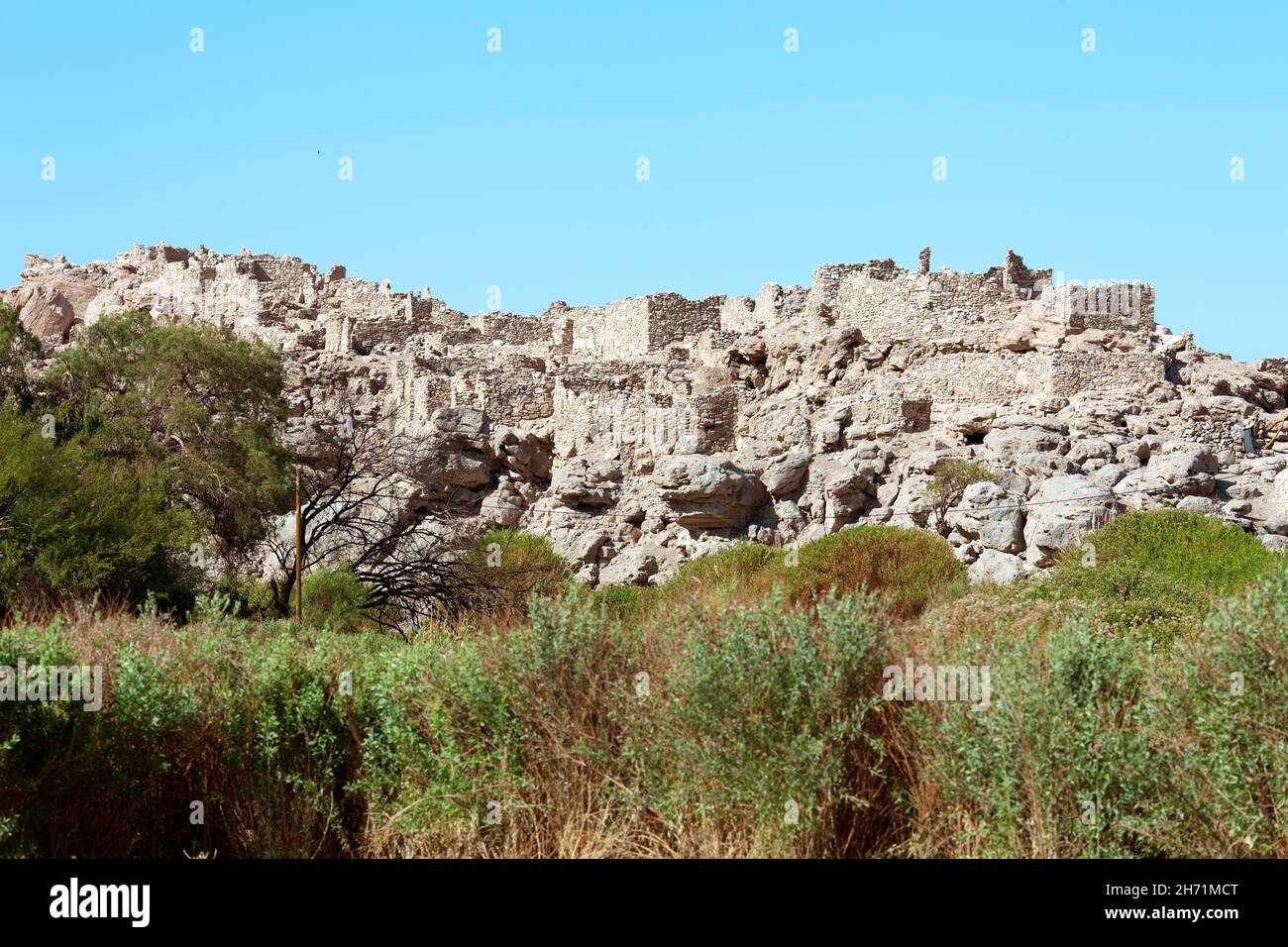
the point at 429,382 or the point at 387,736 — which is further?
the point at 429,382

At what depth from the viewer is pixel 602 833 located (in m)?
11.6

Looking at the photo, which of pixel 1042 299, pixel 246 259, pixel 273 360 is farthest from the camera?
pixel 246 259

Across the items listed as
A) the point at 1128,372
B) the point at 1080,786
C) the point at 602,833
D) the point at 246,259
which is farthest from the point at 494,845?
the point at 246,259

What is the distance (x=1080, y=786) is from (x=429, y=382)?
31.1 metres

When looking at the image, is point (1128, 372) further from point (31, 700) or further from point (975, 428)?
point (31, 700)

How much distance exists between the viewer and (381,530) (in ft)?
95.2

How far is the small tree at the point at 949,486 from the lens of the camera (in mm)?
30500

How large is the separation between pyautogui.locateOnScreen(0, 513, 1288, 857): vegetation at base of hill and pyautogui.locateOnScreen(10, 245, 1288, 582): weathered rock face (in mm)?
16826

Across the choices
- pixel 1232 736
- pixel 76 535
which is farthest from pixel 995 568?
pixel 1232 736

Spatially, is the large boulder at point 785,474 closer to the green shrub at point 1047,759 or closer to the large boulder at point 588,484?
the large boulder at point 588,484

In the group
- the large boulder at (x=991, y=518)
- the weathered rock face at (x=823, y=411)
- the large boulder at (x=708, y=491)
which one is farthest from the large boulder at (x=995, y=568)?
the large boulder at (x=708, y=491)

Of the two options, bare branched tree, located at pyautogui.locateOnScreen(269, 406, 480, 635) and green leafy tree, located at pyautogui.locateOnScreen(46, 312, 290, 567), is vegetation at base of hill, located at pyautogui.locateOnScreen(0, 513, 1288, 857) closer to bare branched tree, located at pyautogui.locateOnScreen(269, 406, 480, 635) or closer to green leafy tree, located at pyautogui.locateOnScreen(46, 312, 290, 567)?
bare branched tree, located at pyautogui.locateOnScreen(269, 406, 480, 635)

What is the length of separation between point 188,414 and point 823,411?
49.7ft
